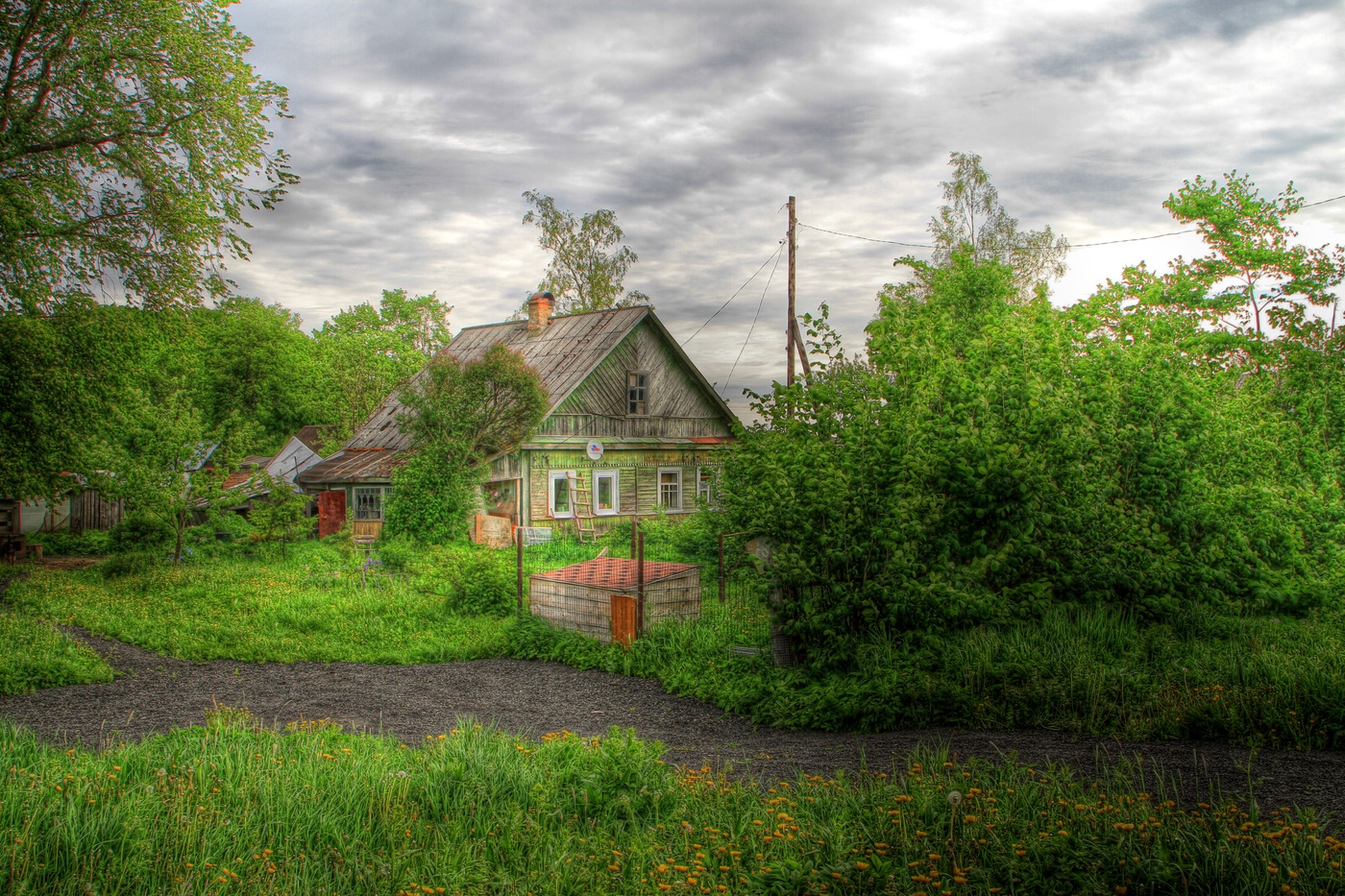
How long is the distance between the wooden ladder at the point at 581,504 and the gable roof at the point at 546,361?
2209 mm

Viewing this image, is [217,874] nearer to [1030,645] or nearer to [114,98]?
[1030,645]

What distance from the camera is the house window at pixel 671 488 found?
27.0 m

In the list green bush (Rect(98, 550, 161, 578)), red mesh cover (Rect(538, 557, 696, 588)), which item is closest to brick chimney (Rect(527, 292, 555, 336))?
green bush (Rect(98, 550, 161, 578))

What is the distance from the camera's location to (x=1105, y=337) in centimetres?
1153

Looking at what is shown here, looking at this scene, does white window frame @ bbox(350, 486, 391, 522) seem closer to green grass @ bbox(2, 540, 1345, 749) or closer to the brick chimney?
the brick chimney

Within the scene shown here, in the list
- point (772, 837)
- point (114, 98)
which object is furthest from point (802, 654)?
point (114, 98)

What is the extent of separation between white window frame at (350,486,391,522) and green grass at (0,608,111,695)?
40.7 feet

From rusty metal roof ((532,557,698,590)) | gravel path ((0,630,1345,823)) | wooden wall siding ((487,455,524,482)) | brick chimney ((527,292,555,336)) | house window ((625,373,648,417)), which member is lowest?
gravel path ((0,630,1345,823))

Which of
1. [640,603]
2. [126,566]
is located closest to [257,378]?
[126,566]

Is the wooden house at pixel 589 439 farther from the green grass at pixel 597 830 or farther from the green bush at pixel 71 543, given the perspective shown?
the green grass at pixel 597 830

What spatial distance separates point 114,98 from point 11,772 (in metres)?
14.6

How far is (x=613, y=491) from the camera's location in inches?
1001

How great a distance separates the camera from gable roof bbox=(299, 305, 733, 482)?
24281mm

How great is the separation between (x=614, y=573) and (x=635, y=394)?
48.3 ft
